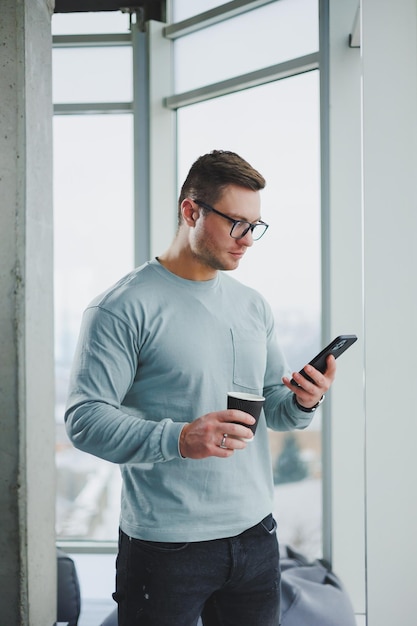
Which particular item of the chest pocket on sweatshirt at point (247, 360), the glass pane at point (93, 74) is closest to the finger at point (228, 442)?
the chest pocket on sweatshirt at point (247, 360)

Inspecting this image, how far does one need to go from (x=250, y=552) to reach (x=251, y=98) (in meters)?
2.49

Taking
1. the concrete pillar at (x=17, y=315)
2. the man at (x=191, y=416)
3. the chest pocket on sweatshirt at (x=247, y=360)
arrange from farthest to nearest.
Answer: the concrete pillar at (x=17, y=315), the chest pocket on sweatshirt at (x=247, y=360), the man at (x=191, y=416)

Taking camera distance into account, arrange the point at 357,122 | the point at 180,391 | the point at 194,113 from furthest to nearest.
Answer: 1. the point at 194,113
2. the point at 357,122
3. the point at 180,391

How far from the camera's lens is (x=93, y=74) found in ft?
11.8

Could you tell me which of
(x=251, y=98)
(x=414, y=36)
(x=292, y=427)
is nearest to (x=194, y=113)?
(x=251, y=98)

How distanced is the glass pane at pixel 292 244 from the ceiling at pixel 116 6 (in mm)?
669

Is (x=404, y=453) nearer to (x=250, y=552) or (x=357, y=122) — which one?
(x=250, y=552)

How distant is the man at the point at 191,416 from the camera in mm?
1462

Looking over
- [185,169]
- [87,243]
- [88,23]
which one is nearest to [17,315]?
[87,243]

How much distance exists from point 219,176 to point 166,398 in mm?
585

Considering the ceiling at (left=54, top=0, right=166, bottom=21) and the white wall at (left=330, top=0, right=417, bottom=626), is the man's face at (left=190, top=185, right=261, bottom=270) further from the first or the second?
the ceiling at (left=54, top=0, right=166, bottom=21)

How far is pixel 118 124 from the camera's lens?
362 cm

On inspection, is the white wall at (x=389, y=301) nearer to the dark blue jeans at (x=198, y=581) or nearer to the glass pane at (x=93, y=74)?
the dark blue jeans at (x=198, y=581)

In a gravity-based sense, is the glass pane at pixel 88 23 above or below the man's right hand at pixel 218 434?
above
